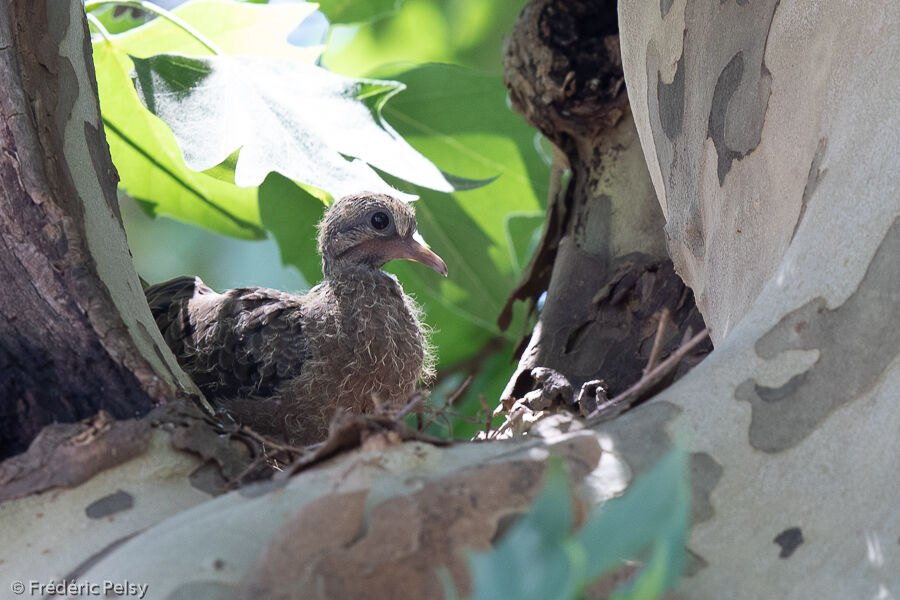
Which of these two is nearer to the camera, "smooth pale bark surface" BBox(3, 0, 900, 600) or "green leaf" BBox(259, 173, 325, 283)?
"smooth pale bark surface" BBox(3, 0, 900, 600)

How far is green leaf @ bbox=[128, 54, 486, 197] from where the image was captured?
1664mm

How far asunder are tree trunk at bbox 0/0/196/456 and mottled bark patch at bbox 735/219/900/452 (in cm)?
54

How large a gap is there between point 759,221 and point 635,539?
0.65 meters

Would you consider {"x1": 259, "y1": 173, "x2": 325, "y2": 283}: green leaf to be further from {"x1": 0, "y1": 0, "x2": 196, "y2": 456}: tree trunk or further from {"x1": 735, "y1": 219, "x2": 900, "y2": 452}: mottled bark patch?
{"x1": 735, "y1": 219, "x2": 900, "y2": 452}: mottled bark patch

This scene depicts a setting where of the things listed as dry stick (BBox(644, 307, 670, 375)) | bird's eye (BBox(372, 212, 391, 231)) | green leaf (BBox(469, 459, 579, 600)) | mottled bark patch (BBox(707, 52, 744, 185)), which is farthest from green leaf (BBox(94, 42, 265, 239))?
green leaf (BBox(469, 459, 579, 600))

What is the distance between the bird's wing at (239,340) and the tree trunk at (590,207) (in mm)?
432

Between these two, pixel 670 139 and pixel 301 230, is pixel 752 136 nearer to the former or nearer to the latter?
pixel 670 139

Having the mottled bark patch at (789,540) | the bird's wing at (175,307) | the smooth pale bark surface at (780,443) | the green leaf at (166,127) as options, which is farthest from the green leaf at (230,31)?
the mottled bark patch at (789,540)

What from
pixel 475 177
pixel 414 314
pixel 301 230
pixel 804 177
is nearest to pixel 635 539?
pixel 804 177

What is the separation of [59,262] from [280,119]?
2.77 feet

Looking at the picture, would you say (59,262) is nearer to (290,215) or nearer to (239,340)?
(239,340)

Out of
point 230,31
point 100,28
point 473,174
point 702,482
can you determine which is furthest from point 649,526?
point 473,174

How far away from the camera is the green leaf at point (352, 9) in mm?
2439

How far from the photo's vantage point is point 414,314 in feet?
6.23
